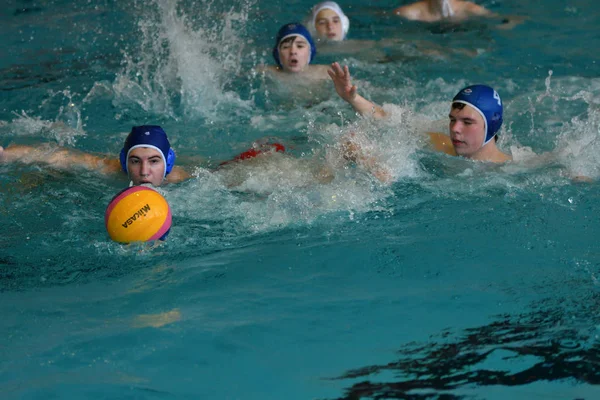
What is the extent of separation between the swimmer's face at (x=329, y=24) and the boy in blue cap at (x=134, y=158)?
12.8ft

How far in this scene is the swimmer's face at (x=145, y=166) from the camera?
521 centimetres

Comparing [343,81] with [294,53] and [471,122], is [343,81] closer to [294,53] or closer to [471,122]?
[471,122]

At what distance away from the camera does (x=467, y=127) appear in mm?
5492

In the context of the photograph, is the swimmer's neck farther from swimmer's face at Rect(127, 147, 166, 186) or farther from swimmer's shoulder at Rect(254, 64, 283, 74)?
swimmer's shoulder at Rect(254, 64, 283, 74)

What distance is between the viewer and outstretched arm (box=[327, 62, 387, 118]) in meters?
5.61

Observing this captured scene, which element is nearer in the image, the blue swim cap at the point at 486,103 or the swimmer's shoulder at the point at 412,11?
the blue swim cap at the point at 486,103

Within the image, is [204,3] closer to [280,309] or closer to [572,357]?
[280,309]

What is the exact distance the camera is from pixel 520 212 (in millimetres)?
4875

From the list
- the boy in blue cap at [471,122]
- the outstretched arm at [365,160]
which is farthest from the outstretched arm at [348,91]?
the outstretched arm at [365,160]

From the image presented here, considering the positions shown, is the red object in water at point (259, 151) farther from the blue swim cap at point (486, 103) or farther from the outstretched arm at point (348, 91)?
the blue swim cap at point (486, 103)

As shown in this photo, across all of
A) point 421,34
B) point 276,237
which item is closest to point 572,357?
point 276,237

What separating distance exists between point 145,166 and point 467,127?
2283mm

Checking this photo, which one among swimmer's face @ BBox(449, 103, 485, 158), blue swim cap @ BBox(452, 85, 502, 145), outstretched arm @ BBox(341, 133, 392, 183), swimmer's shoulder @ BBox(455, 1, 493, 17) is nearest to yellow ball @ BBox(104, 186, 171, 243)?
outstretched arm @ BBox(341, 133, 392, 183)

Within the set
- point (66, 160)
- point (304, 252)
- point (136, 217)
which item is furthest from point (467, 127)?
point (66, 160)
